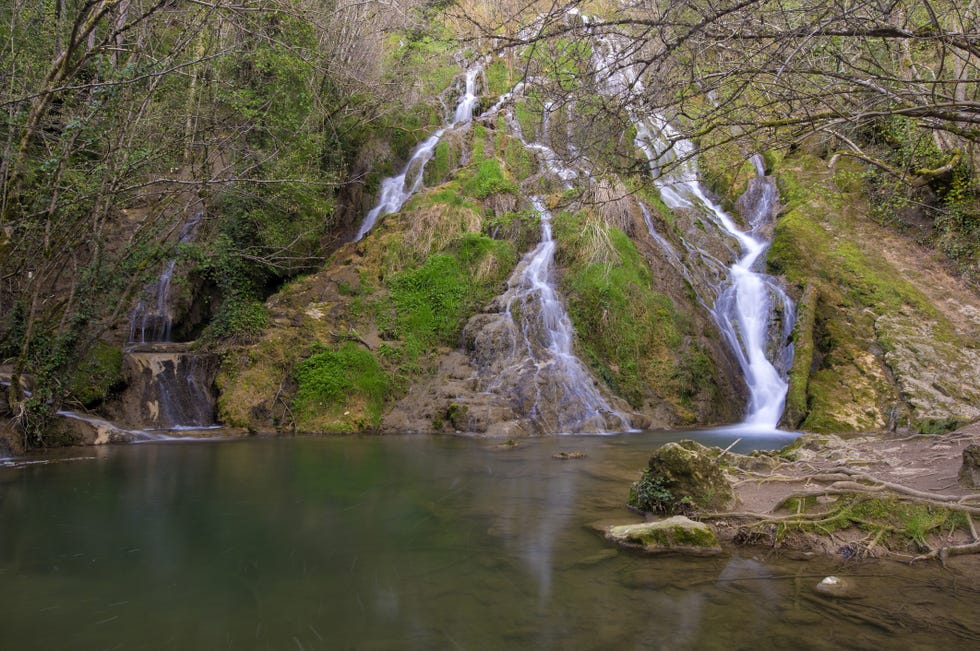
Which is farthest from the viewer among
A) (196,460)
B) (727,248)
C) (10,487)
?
(727,248)

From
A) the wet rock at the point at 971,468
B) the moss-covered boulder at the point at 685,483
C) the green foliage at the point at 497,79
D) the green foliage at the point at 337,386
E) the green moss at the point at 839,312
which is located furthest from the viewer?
the green foliage at the point at 497,79

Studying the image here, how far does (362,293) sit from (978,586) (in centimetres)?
1350

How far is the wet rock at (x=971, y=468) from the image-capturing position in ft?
15.3

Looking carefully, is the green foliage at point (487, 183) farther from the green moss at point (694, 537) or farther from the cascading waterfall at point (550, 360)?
the green moss at point (694, 537)

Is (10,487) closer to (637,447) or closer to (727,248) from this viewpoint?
(637,447)

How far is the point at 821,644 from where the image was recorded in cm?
319

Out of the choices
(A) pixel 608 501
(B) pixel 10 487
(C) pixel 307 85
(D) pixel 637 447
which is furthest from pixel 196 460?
(C) pixel 307 85

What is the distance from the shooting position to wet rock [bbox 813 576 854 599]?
374 cm

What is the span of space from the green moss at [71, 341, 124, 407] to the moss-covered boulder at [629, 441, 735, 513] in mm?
10699

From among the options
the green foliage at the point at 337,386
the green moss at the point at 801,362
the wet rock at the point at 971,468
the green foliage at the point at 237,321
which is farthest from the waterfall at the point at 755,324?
the green foliage at the point at 237,321

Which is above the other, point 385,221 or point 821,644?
point 385,221

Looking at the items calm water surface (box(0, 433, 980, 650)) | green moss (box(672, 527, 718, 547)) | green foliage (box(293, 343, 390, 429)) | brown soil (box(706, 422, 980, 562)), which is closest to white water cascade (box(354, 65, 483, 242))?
green foliage (box(293, 343, 390, 429))

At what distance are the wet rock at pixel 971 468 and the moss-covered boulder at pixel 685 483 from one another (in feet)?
6.00

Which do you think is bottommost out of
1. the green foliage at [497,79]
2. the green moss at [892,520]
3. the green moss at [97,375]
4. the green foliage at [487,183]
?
the green moss at [892,520]
